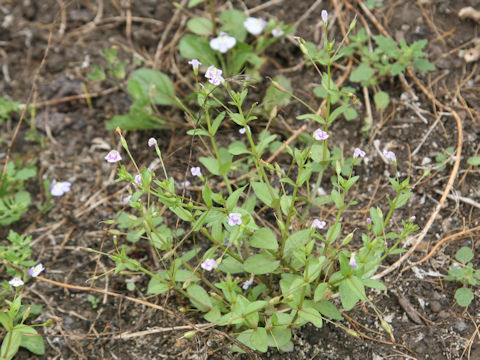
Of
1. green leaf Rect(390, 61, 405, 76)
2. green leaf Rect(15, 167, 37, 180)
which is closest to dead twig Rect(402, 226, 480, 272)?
green leaf Rect(390, 61, 405, 76)

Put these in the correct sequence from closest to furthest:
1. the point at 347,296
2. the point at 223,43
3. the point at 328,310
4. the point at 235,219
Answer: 1. the point at 235,219
2. the point at 347,296
3. the point at 328,310
4. the point at 223,43

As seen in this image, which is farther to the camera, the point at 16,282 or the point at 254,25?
the point at 254,25

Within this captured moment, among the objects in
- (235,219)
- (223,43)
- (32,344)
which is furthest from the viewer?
(223,43)

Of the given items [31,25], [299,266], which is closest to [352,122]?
[299,266]

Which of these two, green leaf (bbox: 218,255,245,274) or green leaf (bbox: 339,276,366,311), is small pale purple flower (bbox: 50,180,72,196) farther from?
green leaf (bbox: 339,276,366,311)

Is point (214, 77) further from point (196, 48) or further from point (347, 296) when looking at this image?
point (196, 48)

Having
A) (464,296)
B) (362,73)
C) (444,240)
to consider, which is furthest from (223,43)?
(464,296)

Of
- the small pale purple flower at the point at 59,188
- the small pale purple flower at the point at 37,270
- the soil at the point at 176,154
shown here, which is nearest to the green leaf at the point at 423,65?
the soil at the point at 176,154

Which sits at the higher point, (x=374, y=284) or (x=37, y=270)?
(x=374, y=284)

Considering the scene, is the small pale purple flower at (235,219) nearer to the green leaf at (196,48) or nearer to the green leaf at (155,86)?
the green leaf at (155,86)
